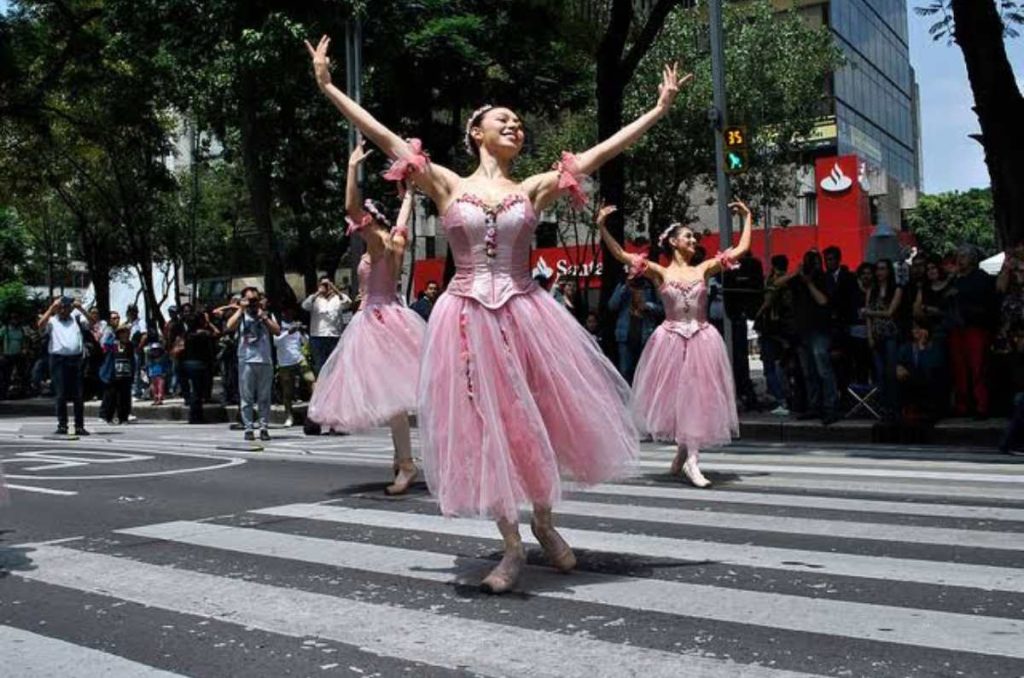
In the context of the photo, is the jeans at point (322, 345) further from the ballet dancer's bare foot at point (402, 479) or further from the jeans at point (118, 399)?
the ballet dancer's bare foot at point (402, 479)

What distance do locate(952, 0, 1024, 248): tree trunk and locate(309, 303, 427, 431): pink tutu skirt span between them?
10.3 meters

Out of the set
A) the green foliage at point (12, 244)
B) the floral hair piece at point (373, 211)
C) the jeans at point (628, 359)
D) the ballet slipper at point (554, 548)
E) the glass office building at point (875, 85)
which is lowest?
the ballet slipper at point (554, 548)

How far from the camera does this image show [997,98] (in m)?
15.3

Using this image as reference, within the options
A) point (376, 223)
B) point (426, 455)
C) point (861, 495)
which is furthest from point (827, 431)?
point (426, 455)

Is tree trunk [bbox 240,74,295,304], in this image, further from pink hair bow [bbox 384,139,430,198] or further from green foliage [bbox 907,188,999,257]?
green foliage [bbox 907,188,999,257]

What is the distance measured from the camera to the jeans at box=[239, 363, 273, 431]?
13438 mm

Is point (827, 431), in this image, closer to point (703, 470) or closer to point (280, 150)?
point (703, 470)

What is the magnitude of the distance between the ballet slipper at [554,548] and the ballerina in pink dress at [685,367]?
3149 millimetres

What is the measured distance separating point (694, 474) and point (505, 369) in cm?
380

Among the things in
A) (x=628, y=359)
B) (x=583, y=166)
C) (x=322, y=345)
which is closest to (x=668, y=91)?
(x=583, y=166)

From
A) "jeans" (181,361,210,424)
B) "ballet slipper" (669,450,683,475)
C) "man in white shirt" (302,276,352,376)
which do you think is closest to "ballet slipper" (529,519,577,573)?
"ballet slipper" (669,450,683,475)

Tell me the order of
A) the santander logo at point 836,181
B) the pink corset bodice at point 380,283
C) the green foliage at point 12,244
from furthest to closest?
the green foliage at point 12,244 → the santander logo at point 836,181 → the pink corset bodice at point 380,283

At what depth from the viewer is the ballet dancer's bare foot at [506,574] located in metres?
4.93

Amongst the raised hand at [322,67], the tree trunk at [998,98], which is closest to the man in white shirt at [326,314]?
the raised hand at [322,67]
